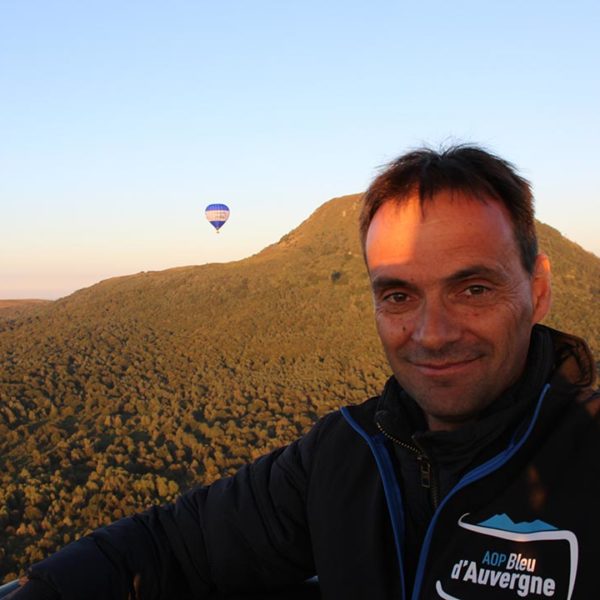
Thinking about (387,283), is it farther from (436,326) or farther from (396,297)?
(436,326)

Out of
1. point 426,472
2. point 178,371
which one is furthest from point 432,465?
point 178,371

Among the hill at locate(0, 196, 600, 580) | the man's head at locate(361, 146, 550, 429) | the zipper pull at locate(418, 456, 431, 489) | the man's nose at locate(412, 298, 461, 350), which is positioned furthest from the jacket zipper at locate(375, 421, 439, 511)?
the hill at locate(0, 196, 600, 580)

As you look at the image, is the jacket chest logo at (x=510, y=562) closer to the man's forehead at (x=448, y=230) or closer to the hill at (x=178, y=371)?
the man's forehead at (x=448, y=230)

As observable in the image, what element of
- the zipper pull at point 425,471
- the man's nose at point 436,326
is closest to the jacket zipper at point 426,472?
the zipper pull at point 425,471

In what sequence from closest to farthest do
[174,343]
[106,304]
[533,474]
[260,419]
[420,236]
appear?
[533,474]
[420,236]
[260,419]
[174,343]
[106,304]

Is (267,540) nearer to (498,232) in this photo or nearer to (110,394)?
(498,232)

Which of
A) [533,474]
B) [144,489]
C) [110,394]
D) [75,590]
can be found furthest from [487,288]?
[110,394]
